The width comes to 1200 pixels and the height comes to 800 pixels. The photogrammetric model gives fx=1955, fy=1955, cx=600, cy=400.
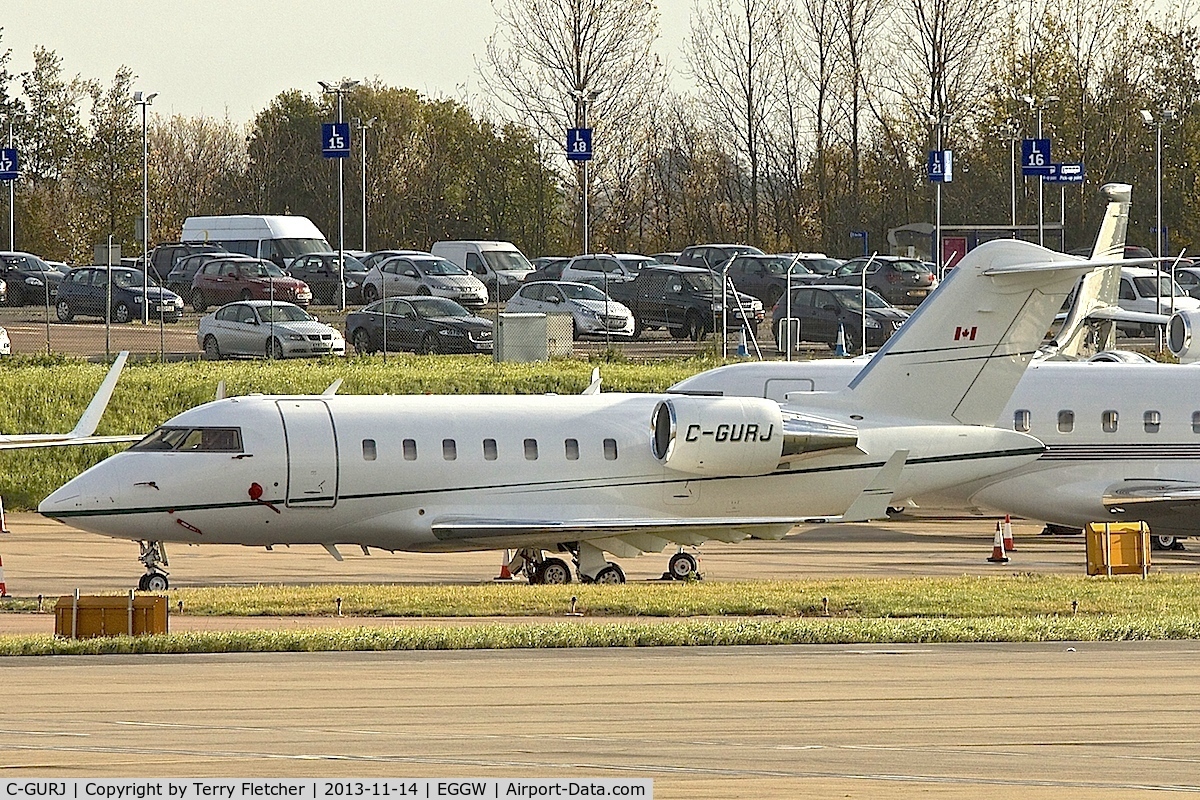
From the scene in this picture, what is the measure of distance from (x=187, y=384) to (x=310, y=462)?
17.5 meters

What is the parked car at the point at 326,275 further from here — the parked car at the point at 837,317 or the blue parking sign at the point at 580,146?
the parked car at the point at 837,317

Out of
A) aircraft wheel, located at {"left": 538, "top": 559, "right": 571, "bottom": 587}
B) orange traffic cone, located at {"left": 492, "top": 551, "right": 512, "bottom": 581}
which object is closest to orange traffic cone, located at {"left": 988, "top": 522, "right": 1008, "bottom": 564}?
aircraft wheel, located at {"left": 538, "top": 559, "right": 571, "bottom": 587}

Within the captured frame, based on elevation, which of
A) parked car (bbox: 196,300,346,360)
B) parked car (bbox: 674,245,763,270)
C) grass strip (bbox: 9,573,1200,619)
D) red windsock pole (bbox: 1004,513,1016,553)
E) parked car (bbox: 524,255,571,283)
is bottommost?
red windsock pole (bbox: 1004,513,1016,553)

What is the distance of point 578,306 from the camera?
182 ft

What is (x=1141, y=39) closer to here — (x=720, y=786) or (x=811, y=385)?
(x=811, y=385)

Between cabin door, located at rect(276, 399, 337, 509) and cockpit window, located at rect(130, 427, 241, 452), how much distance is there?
2.22 feet

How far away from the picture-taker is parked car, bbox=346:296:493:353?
51750mm

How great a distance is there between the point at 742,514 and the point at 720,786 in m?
16.2

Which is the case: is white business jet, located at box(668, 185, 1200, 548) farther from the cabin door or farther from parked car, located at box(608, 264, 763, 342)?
parked car, located at box(608, 264, 763, 342)

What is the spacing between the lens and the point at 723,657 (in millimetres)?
16938

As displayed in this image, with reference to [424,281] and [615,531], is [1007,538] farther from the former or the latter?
[424,281]

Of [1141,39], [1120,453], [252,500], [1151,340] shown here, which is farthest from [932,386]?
[1141,39]

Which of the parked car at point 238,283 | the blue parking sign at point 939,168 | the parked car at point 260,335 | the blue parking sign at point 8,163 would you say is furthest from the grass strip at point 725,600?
the blue parking sign at point 8,163

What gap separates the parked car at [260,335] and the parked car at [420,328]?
1588mm
